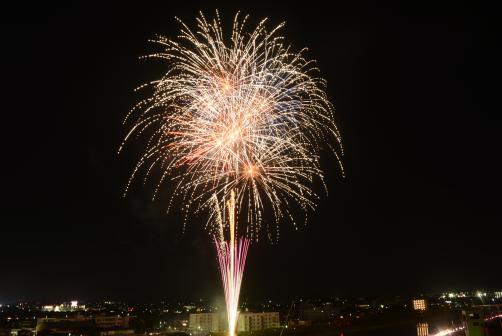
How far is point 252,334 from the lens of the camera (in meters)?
40.2

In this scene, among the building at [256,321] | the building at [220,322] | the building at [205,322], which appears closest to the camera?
the building at [205,322]

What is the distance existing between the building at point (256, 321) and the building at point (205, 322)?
206 centimetres

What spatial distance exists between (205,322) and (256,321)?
5.81m

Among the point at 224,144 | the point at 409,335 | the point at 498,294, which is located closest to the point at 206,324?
the point at 409,335

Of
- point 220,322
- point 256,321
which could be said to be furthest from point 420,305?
point 220,322

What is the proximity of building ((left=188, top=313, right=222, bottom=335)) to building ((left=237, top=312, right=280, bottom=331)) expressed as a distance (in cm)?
206

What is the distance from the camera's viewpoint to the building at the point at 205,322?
147 feet

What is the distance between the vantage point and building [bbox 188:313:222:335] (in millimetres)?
44938

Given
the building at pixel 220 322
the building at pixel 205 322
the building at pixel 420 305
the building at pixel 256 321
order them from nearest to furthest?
the building at pixel 205 322 → the building at pixel 220 322 → the building at pixel 256 321 → the building at pixel 420 305

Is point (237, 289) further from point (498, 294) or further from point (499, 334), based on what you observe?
point (498, 294)

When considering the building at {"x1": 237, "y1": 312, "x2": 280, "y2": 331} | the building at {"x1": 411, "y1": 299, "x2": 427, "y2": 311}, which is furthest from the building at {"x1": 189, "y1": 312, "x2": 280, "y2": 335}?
the building at {"x1": 411, "y1": 299, "x2": 427, "y2": 311}

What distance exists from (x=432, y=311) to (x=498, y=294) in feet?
113

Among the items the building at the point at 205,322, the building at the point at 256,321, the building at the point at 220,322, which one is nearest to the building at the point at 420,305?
the building at the point at 256,321

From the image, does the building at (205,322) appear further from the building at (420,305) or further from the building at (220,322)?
the building at (420,305)
